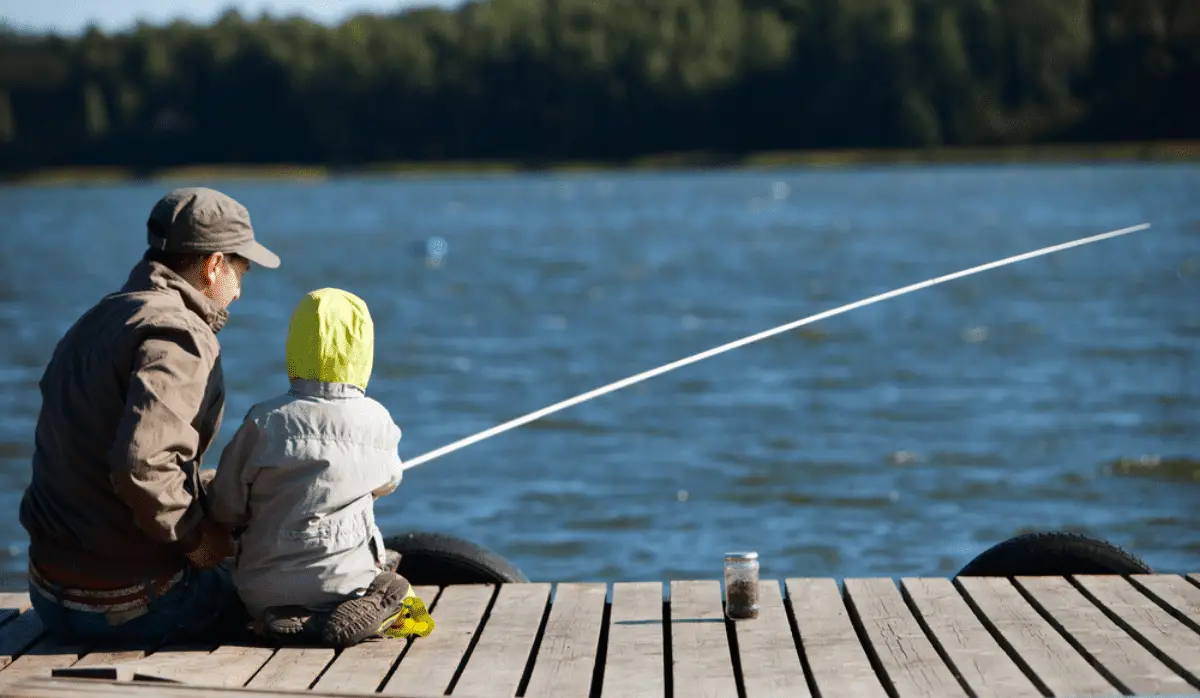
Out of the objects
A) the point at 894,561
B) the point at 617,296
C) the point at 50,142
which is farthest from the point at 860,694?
the point at 50,142

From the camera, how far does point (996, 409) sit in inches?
607

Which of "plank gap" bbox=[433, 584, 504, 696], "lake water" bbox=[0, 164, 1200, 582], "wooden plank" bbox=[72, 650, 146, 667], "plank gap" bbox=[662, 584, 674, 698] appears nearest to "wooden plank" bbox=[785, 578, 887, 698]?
"plank gap" bbox=[662, 584, 674, 698]

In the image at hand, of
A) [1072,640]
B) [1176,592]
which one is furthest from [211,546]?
[1176,592]

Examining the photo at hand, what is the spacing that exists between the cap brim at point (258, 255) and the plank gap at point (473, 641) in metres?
1.08

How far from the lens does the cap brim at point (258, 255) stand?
14.1ft

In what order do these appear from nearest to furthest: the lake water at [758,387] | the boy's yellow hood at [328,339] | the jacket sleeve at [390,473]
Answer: the boy's yellow hood at [328,339]
the jacket sleeve at [390,473]
the lake water at [758,387]

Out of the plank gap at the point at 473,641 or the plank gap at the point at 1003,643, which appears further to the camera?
the plank gap at the point at 473,641

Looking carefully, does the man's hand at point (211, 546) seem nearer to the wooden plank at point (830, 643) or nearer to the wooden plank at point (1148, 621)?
the wooden plank at point (830, 643)

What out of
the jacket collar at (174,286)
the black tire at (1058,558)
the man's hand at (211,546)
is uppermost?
the jacket collar at (174,286)

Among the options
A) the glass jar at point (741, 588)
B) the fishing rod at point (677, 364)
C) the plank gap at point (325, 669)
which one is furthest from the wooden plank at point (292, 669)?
the glass jar at point (741, 588)

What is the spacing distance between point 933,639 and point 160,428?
2019mm

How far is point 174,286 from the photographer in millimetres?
4223

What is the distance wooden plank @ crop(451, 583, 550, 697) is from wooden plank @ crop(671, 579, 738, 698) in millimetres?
378

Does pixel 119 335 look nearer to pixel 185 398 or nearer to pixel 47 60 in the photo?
pixel 185 398
